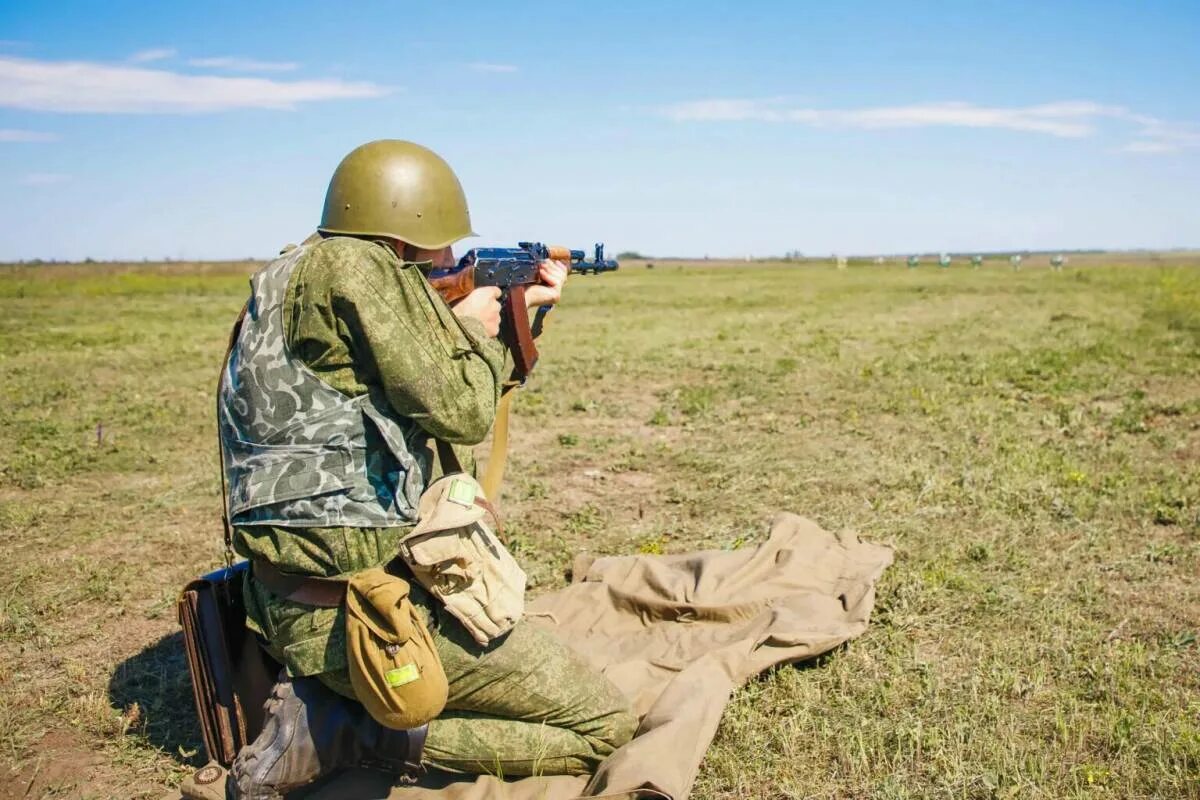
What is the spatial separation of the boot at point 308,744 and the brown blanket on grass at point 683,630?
0.39 meters

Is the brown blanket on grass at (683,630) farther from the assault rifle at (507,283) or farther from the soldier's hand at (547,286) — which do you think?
the soldier's hand at (547,286)

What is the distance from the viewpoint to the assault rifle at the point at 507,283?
4.20 meters

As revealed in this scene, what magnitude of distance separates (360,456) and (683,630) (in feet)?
8.61

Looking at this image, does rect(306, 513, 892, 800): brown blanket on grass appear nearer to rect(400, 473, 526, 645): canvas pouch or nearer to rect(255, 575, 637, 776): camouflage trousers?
rect(255, 575, 637, 776): camouflage trousers

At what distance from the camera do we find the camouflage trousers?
366 cm

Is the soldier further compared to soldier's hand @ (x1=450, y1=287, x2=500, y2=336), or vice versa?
soldier's hand @ (x1=450, y1=287, x2=500, y2=336)

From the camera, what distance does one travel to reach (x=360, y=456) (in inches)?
134

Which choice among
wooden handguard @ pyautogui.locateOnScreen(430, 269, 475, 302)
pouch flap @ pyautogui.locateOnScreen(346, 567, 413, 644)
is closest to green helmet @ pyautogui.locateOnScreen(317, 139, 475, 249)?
wooden handguard @ pyautogui.locateOnScreen(430, 269, 475, 302)

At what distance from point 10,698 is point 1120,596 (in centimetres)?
603

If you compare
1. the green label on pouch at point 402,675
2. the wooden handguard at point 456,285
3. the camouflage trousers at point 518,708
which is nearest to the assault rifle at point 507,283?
the wooden handguard at point 456,285

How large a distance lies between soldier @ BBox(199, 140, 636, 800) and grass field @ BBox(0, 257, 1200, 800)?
990 millimetres

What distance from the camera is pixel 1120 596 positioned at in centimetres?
574

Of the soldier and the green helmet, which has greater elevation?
the green helmet

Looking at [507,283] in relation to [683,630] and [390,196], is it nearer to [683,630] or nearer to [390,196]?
[390,196]
